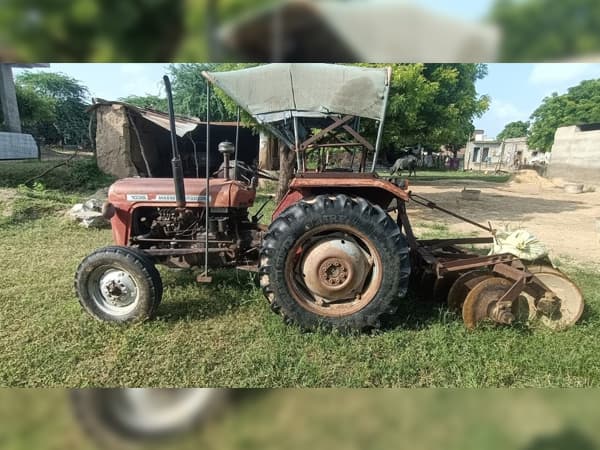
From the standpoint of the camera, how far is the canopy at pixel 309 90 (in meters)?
3.09

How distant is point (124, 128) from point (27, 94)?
6.88 feet

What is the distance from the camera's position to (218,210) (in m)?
3.49

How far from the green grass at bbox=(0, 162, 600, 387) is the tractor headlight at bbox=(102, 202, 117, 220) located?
0.85 metres

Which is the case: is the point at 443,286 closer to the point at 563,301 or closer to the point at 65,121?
the point at 563,301

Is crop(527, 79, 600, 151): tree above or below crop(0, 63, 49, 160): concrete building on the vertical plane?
above

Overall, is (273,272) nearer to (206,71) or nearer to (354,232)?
(354,232)

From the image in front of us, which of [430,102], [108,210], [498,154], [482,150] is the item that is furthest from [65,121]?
[482,150]

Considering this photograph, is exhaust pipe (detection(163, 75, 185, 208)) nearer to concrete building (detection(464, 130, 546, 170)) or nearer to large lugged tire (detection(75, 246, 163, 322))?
large lugged tire (detection(75, 246, 163, 322))

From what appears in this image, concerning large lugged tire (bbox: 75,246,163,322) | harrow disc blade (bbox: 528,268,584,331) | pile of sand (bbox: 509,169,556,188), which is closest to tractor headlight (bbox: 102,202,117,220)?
large lugged tire (bbox: 75,246,163,322)

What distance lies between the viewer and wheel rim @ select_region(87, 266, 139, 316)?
10.0ft

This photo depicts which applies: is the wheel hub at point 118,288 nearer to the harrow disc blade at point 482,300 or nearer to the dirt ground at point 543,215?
the harrow disc blade at point 482,300

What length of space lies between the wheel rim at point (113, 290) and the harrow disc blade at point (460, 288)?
263cm

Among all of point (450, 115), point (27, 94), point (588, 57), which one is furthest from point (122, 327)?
point (450, 115)

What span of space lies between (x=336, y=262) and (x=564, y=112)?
2391 cm
